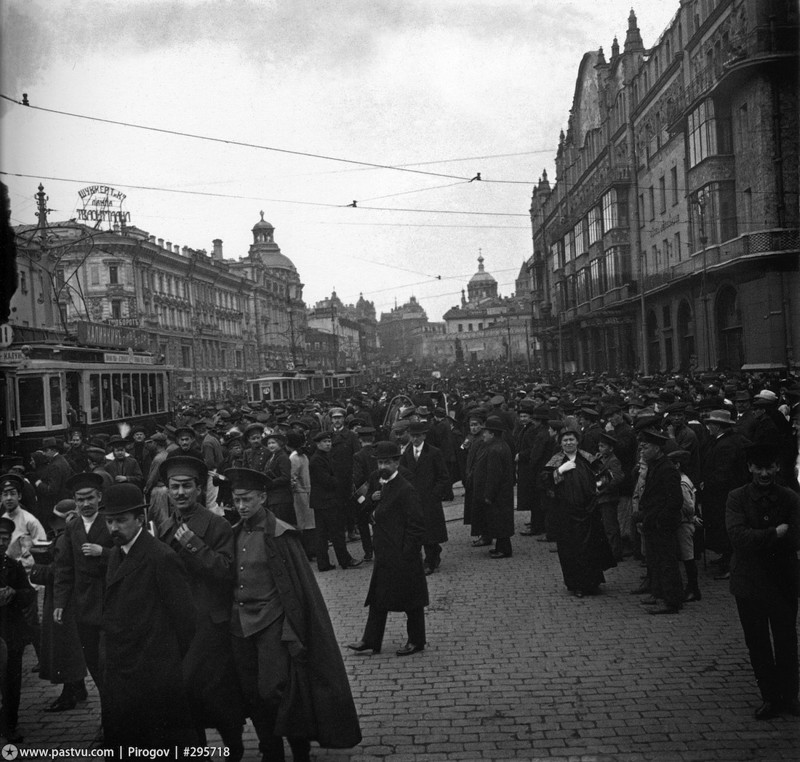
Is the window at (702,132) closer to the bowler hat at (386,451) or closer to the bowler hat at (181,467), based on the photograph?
the bowler hat at (386,451)

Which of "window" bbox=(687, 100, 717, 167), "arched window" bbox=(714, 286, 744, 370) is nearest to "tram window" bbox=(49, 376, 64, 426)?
"arched window" bbox=(714, 286, 744, 370)

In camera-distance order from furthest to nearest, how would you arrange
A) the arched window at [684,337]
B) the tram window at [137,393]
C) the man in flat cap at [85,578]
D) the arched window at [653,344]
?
the arched window at [653,344], the arched window at [684,337], the tram window at [137,393], the man in flat cap at [85,578]

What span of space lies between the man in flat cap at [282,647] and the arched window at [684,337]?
28957mm

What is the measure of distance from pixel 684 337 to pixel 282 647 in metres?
29.9

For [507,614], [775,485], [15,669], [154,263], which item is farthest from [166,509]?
[154,263]

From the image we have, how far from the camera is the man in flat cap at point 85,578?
4973mm

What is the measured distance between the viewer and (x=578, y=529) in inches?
323

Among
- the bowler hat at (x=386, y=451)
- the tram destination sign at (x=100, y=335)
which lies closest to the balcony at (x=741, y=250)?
the bowler hat at (x=386, y=451)

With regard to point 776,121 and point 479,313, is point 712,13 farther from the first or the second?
point 479,313

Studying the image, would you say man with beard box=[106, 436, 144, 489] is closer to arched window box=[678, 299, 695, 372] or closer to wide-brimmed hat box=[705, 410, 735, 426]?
wide-brimmed hat box=[705, 410, 735, 426]

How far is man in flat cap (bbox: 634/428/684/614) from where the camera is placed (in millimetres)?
7371

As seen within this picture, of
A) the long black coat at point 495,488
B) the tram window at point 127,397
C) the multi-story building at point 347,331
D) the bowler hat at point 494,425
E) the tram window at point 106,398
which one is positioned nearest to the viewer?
the long black coat at point 495,488

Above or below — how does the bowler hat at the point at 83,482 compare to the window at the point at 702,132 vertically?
below

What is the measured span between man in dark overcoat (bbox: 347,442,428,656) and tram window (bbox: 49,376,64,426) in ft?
40.4
